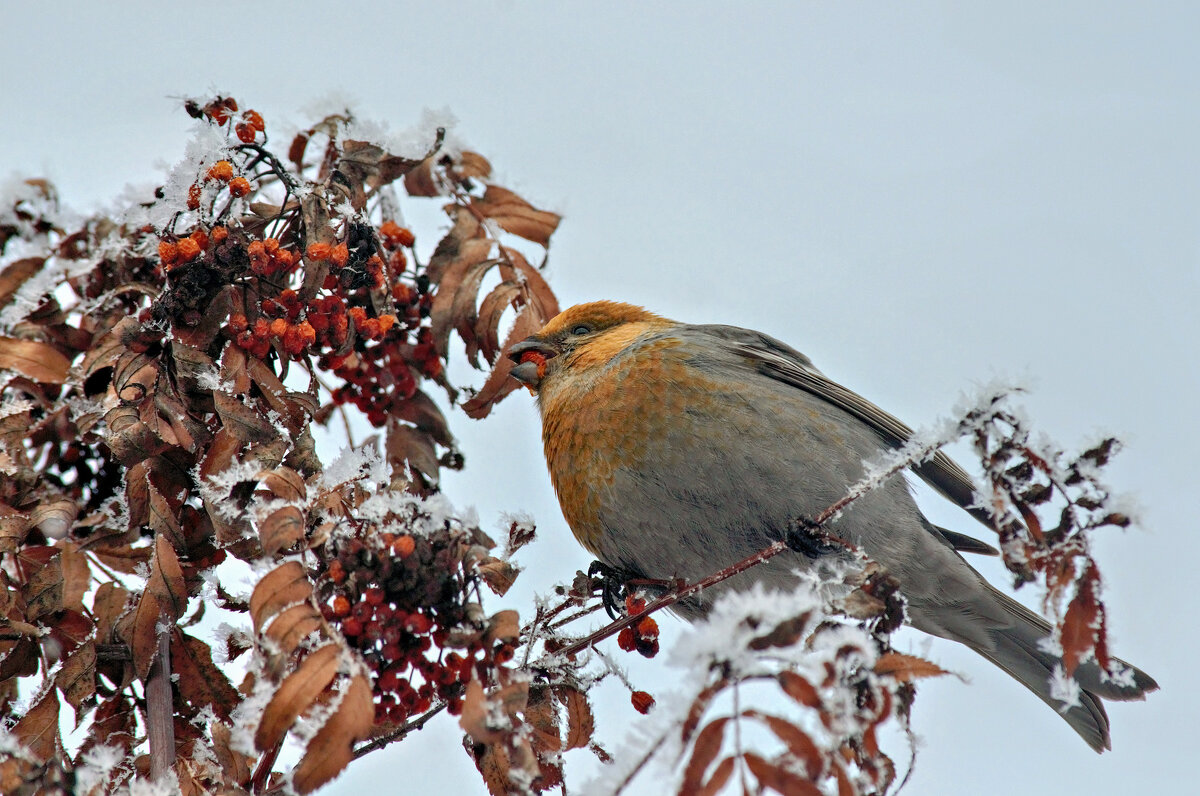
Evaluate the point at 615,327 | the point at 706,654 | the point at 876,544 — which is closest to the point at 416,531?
the point at 706,654

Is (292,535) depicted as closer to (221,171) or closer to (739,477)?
(221,171)

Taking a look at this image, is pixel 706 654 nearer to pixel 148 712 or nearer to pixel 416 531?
pixel 416 531

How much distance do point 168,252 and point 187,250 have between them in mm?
43

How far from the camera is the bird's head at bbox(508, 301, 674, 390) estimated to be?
13.0 ft

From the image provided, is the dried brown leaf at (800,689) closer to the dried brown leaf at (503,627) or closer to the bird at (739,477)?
the dried brown leaf at (503,627)

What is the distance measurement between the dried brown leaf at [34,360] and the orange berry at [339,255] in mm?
734

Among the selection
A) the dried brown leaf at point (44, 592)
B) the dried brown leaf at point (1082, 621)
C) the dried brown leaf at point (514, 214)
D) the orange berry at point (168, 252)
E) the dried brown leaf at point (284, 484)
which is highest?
the dried brown leaf at point (514, 214)

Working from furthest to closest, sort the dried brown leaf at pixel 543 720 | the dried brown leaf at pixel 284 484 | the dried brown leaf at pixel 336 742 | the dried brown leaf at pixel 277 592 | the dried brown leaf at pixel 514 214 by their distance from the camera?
the dried brown leaf at pixel 514 214 < the dried brown leaf at pixel 543 720 < the dried brown leaf at pixel 284 484 < the dried brown leaf at pixel 277 592 < the dried brown leaf at pixel 336 742

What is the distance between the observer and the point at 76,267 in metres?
2.90

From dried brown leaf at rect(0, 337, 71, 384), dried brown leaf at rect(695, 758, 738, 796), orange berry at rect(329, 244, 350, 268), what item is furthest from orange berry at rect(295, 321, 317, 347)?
dried brown leaf at rect(695, 758, 738, 796)

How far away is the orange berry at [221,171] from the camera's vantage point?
8.36 feet

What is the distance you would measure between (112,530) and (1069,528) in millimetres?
2047

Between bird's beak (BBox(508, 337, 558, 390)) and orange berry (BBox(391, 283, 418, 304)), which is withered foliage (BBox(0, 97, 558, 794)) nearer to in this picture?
orange berry (BBox(391, 283, 418, 304))

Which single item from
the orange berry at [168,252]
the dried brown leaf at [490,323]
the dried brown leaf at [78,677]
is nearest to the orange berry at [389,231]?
the dried brown leaf at [490,323]
